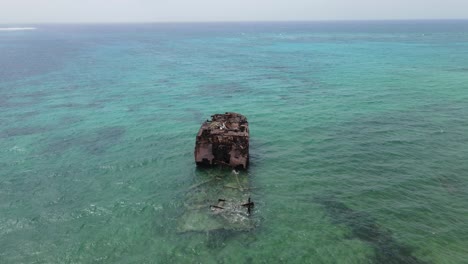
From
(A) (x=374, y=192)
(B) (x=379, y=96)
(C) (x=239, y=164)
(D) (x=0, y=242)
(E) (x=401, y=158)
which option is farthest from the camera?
Result: (B) (x=379, y=96)

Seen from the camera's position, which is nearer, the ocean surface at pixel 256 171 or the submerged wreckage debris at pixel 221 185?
the ocean surface at pixel 256 171

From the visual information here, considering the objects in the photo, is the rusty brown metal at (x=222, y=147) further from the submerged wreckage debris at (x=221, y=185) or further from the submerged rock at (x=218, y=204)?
the submerged rock at (x=218, y=204)

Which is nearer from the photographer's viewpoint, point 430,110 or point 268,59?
point 430,110

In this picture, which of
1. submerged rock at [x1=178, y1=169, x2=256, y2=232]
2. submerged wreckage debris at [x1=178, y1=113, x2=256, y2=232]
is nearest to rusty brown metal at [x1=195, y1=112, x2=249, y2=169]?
submerged wreckage debris at [x1=178, y1=113, x2=256, y2=232]

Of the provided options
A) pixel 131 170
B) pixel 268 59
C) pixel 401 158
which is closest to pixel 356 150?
pixel 401 158

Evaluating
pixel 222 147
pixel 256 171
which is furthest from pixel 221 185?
pixel 256 171

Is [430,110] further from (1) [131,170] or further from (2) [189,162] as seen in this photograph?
(1) [131,170]

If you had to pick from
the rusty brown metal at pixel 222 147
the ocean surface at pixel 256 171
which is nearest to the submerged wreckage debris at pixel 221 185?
the rusty brown metal at pixel 222 147
